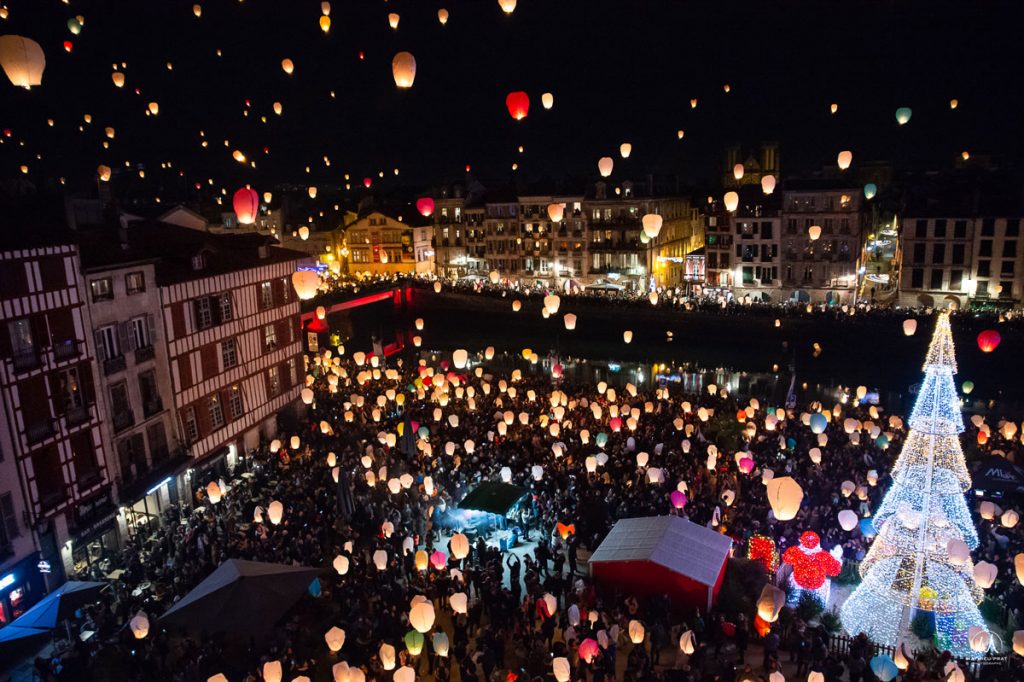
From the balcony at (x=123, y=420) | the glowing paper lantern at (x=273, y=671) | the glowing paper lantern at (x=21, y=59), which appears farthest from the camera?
the balcony at (x=123, y=420)

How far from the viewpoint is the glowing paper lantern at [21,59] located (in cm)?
1309

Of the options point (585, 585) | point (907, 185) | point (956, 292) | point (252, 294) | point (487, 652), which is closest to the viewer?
point (487, 652)

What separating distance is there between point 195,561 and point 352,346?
1405 inches

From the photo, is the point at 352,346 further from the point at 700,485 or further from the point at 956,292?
the point at 956,292

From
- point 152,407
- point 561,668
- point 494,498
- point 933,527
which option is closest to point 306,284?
point 152,407

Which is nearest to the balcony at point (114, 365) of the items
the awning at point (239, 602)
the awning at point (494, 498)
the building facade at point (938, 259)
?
the awning at point (239, 602)

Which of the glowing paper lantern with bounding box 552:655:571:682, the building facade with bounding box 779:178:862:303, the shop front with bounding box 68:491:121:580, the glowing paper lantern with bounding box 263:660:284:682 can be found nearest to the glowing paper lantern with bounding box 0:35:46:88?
the shop front with bounding box 68:491:121:580

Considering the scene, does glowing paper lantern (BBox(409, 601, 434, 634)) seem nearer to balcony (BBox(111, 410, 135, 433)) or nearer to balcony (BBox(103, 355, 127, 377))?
balcony (BBox(111, 410, 135, 433))

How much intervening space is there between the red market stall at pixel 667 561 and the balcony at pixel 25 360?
13.2 meters

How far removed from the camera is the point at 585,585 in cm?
1490

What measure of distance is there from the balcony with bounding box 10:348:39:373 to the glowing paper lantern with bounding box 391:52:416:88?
34.3ft

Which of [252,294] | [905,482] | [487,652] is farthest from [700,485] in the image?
[252,294]

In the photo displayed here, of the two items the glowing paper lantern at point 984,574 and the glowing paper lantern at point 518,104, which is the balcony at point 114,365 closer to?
the glowing paper lantern at point 518,104

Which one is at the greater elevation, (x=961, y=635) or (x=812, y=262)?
(x=812, y=262)
